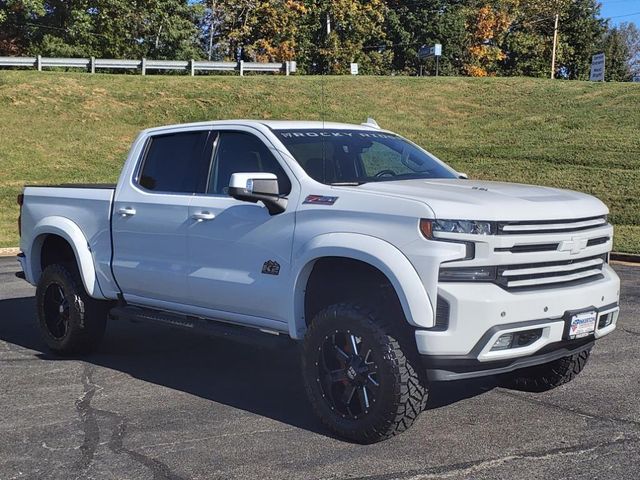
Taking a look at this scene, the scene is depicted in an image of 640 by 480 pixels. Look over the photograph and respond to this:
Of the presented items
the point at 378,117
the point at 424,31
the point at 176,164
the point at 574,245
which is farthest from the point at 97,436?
the point at 424,31

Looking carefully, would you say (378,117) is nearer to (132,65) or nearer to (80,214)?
(132,65)

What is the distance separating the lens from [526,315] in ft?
14.8

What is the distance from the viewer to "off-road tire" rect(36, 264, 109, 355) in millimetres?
6887

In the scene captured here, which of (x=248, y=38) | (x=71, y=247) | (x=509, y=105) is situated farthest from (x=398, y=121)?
(x=248, y=38)

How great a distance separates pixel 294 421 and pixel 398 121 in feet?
83.8

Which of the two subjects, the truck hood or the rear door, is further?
the rear door

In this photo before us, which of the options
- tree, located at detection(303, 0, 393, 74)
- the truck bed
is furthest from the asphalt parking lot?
tree, located at detection(303, 0, 393, 74)

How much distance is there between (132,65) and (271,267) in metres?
35.3

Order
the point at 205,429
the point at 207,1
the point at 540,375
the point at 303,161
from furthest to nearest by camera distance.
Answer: the point at 207,1 → the point at 540,375 → the point at 303,161 → the point at 205,429

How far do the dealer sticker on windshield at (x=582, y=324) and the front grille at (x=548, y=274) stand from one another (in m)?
0.20

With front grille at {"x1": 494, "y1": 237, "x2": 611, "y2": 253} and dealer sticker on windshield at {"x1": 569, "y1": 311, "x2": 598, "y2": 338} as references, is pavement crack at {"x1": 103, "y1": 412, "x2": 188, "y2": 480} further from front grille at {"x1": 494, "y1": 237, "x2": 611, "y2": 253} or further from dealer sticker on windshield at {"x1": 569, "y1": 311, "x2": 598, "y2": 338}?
dealer sticker on windshield at {"x1": 569, "y1": 311, "x2": 598, "y2": 338}

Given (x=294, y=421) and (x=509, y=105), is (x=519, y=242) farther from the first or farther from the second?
(x=509, y=105)

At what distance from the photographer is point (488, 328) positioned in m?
4.40

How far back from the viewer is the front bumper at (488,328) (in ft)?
14.4
